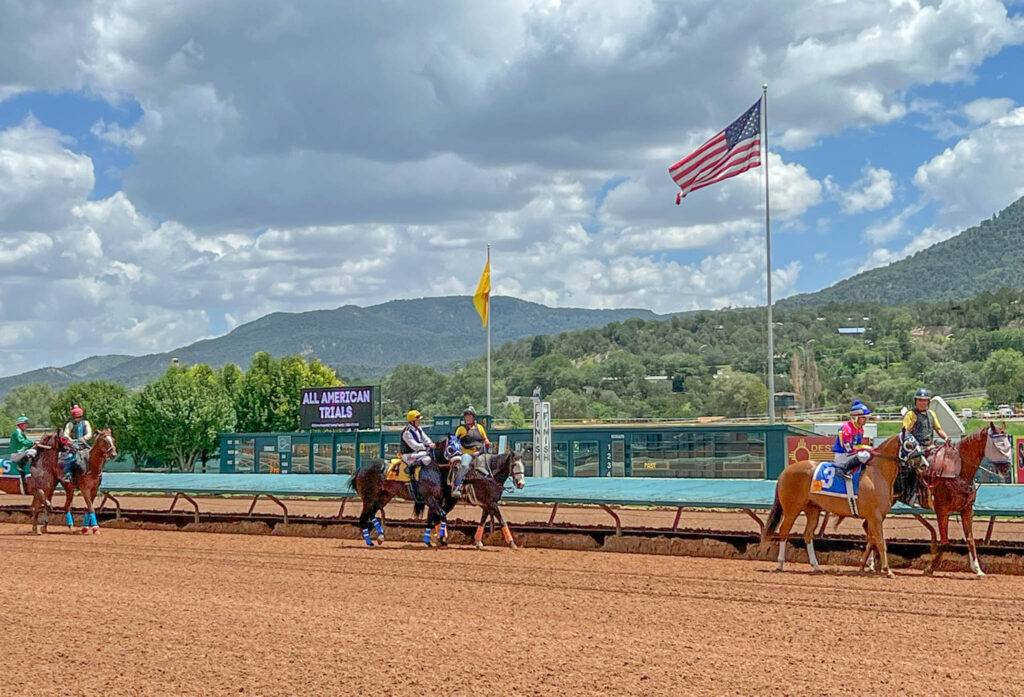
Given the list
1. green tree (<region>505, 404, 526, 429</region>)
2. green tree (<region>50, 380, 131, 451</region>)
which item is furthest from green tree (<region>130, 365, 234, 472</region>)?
green tree (<region>505, 404, 526, 429</region>)

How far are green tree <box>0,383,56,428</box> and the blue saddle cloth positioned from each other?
183 meters

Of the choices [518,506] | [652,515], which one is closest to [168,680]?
[652,515]

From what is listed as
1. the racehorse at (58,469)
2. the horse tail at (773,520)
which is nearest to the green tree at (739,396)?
the racehorse at (58,469)

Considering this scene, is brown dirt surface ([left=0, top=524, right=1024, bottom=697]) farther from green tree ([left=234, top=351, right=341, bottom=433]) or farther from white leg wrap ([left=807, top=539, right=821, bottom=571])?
green tree ([left=234, top=351, right=341, bottom=433])

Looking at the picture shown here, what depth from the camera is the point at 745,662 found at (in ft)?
33.3

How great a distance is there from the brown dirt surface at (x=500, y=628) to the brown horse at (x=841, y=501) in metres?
0.53

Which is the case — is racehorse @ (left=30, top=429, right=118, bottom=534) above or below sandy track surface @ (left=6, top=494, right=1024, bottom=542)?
above

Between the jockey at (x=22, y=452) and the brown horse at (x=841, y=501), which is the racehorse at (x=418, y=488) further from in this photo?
the jockey at (x=22, y=452)

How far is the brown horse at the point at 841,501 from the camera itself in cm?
1534

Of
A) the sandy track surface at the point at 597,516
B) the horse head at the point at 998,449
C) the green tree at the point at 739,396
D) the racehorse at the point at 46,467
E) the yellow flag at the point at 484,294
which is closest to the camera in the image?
the horse head at the point at 998,449

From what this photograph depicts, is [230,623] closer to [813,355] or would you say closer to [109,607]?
[109,607]

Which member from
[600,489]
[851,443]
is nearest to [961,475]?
[851,443]

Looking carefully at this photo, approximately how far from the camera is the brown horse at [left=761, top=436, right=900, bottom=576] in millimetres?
15336

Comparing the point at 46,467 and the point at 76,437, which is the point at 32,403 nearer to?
the point at 46,467
